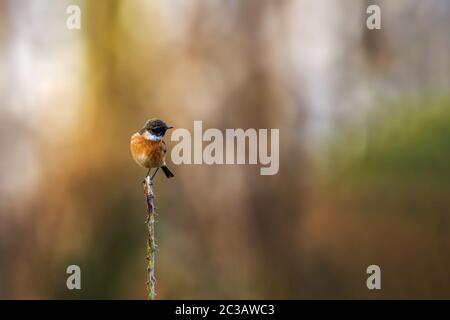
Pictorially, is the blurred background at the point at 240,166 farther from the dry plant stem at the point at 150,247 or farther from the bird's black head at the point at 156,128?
the dry plant stem at the point at 150,247

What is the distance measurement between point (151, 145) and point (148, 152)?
3.0 inches

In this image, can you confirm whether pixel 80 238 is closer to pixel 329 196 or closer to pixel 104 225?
pixel 104 225

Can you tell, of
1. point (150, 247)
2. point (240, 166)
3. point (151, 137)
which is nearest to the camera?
point (150, 247)

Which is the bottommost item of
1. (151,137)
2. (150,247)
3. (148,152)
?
(150,247)

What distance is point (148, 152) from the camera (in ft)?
18.1

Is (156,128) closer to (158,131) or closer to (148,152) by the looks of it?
(158,131)

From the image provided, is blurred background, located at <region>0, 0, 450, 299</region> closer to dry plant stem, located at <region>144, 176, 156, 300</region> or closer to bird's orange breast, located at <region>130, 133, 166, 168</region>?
bird's orange breast, located at <region>130, 133, 166, 168</region>

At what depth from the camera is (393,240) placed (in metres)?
7.99

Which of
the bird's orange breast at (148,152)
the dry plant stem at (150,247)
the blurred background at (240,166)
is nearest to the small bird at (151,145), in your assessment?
the bird's orange breast at (148,152)

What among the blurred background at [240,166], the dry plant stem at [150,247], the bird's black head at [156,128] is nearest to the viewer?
the dry plant stem at [150,247]

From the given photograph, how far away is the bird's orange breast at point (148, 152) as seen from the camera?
5.52 m

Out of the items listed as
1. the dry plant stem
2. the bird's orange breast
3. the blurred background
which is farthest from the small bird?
the blurred background

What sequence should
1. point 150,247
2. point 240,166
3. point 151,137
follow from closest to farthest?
point 150,247
point 151,137
point 240,166

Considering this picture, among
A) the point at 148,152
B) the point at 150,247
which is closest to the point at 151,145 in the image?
→ the point at 148,152
